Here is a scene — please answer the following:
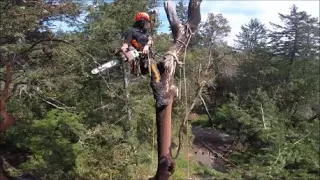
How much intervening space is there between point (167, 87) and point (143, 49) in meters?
0.53

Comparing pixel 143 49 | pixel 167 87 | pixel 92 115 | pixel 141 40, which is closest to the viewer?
pixel 167 87

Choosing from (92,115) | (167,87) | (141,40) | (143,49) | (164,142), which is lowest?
(92,115)

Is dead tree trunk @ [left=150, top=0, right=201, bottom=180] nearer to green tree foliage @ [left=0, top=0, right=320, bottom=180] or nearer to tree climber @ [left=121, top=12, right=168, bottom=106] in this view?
tree climber @ [left=121, top=12, right=168, bottom=106]

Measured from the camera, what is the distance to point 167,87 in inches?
155

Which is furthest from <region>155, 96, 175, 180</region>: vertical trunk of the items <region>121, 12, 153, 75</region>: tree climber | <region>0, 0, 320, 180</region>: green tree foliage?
<region>0, 0, 320, 180</region>: green tree foliage

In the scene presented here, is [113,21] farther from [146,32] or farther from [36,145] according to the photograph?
[146,32]

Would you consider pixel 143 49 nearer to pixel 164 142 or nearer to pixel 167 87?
pixel 167 87

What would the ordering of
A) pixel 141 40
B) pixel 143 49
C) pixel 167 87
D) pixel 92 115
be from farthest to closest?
1. pixel 92 115
2. pixel 141 40
3. pixel 143 49
4. pixel 167 87

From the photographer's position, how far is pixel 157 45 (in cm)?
1337

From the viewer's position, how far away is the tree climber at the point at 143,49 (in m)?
3.88

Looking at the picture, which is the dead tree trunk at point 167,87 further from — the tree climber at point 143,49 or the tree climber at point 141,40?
the tree climber at point 141,40

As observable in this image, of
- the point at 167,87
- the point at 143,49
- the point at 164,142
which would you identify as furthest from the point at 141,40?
the point at 164,142

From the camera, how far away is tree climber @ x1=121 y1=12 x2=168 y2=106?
12.7 ft

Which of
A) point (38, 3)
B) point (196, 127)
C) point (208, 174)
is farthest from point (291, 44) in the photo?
point (38, 3)
